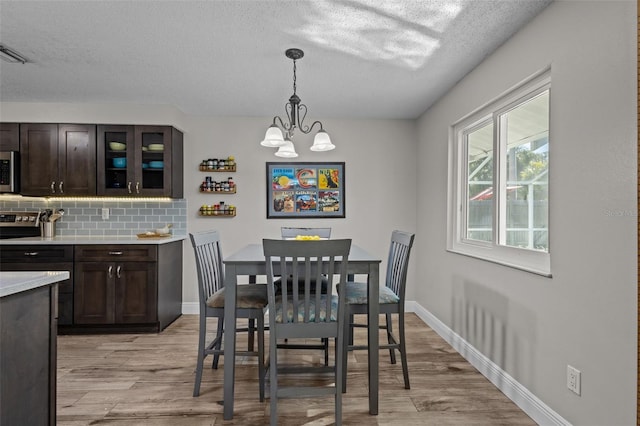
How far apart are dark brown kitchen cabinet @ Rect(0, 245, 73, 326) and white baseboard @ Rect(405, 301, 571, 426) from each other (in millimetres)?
3602

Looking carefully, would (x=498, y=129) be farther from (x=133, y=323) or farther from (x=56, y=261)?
(x=56, y=261)

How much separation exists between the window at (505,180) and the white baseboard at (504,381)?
0.74 metres

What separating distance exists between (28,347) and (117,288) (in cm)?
250

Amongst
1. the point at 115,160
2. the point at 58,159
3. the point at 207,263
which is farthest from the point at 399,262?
the point at 58,159

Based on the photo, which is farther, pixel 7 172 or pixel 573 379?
pixel 7 172

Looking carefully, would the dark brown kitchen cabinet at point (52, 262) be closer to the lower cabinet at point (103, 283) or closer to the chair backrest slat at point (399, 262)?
the lower cabinet at point (103, 283)

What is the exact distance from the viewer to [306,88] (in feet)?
11.4

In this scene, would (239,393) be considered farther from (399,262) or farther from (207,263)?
(399,262)

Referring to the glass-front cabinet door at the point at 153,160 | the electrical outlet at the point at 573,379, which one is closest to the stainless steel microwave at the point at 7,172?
the glass-front cabinet door at the point at 153,160

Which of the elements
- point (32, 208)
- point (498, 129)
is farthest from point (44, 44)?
point (498, 129)

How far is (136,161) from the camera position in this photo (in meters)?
4.00

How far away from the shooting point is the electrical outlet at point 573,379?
1828 mm

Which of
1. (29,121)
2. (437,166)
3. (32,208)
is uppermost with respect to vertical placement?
(29,121)

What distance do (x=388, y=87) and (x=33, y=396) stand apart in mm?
3246
